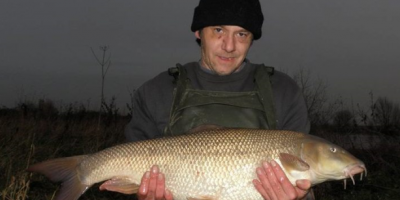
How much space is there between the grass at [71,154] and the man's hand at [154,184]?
7.35 feet

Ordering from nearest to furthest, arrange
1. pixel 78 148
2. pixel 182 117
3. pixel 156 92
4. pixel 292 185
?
pixel 292 185
pixel 182 117
pixel 156 92
pixel 78 148

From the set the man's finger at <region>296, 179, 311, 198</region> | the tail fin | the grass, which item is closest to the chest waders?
the man's finger at <region>296, 179, 311, 198</region>

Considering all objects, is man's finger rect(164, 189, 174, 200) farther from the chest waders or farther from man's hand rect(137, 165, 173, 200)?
the chest waders

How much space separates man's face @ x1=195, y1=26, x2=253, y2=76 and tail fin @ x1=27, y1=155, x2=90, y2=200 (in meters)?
1.41

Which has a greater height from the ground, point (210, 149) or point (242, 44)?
point (242, 44)

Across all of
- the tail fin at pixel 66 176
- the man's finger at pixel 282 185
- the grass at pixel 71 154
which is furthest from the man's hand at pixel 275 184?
the grass at pixel 71 154

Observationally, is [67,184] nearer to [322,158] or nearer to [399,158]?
[322,158]

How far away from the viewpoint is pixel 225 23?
414 centimetres

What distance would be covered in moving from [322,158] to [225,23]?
1.45 m

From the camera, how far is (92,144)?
13609mm

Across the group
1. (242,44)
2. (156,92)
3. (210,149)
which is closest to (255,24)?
(242,44)

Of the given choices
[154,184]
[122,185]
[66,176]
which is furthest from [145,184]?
[66,176]

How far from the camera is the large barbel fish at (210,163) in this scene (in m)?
3.42

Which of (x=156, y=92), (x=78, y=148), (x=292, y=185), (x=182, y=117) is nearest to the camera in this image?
(x=292, y=185)
